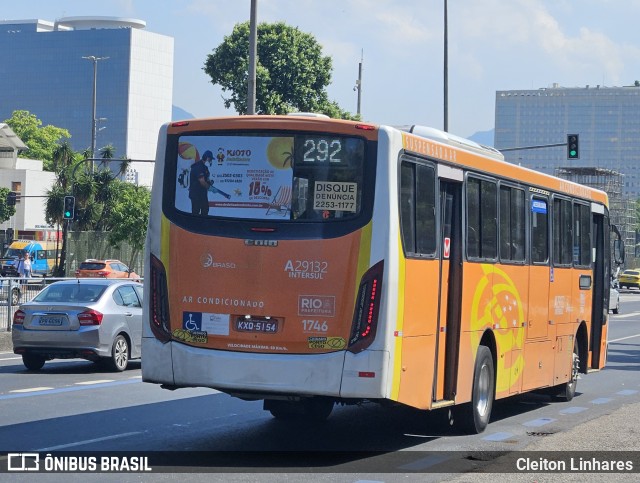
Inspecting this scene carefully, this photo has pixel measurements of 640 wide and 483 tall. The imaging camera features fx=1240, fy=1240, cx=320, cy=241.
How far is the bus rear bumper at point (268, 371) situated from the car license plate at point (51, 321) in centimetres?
798

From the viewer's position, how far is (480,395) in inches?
523

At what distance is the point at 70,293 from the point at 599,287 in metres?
8.20

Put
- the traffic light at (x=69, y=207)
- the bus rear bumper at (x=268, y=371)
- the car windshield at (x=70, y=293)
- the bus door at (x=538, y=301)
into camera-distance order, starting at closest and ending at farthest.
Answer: the bus rear bumper at (x=268, y=371)
the bus door at (x=538, y=301)
the car windshield at (x=70, y=293)
the traffic light at (x=69, y=207)

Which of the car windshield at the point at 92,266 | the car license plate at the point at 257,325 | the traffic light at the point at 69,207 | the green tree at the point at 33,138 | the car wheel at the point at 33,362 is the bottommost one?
the car wheel at the point at 33,362

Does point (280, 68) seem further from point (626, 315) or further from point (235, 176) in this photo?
point (235, 176)

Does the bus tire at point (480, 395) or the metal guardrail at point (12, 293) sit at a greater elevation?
the metal guardrail at point (12, 293)

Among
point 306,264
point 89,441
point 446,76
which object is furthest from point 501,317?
point 446,76

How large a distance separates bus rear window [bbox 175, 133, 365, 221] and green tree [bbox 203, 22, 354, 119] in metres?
58.6

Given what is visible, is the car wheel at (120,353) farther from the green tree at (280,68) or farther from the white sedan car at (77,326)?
the green tree at (280,68)

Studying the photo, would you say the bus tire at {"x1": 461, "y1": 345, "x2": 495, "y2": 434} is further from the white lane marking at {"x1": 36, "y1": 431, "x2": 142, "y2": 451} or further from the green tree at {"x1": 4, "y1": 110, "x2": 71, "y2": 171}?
the green tree at {"x1": 4, "y1": 110, "x2": 71, "y2": 171}

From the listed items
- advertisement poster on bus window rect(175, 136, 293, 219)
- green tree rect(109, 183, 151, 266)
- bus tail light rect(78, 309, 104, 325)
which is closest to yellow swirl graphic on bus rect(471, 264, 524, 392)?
advertisement poster on bus window rect(175, 136, 293, 219)

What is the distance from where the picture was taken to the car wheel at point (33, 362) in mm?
19281

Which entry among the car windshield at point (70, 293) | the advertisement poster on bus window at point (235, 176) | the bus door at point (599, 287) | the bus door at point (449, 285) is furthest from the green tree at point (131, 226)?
the advertisement poster on bus window at point (235, 176)

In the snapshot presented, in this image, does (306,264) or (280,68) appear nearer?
(306,264)
